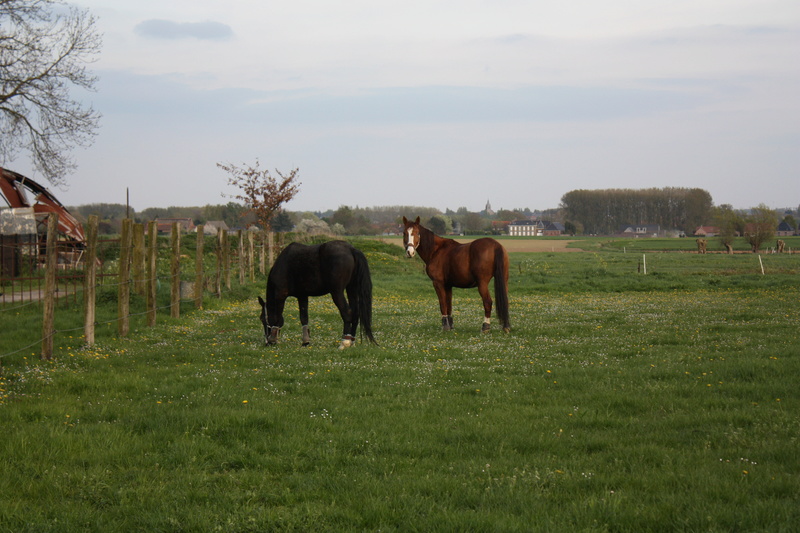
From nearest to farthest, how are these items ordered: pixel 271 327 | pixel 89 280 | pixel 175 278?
pixel 89 280 < pixel 271 327 < pixel 175 278

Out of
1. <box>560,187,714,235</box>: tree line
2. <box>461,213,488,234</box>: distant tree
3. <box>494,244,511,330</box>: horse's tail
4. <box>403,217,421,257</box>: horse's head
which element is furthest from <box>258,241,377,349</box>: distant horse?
<box>560,187,714,235</box>: tree line

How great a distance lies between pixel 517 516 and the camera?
4.73 m

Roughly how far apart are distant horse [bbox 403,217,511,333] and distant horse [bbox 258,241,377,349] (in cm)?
286

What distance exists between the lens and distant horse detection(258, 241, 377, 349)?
487 inches

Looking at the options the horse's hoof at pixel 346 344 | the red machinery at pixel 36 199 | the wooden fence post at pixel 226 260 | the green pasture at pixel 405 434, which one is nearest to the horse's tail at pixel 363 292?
the horse's hoof at pixel 346 344

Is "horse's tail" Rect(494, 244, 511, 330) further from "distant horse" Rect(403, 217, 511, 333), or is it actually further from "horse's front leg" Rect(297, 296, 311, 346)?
"horse's front leg" Rect(297, 296, 311, 346)

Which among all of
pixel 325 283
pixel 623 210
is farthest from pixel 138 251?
pixel 623 210

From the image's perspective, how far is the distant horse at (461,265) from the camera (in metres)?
14.7

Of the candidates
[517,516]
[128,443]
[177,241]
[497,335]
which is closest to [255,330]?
[177,241]

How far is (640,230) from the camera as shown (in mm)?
152000

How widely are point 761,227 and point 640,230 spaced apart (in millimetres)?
82036

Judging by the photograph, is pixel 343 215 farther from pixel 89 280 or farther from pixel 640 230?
pixel 89 280

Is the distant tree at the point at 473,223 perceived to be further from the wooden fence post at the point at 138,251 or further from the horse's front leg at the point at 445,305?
the wooden fence post at the point at 138,251

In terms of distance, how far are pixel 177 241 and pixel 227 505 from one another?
13656 mm
